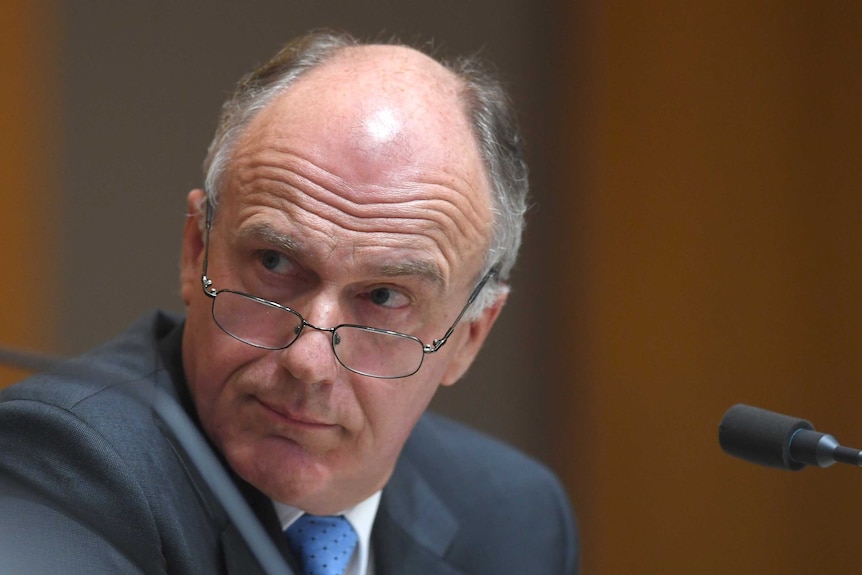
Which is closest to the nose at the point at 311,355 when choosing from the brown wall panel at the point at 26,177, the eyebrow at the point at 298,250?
the eyebrow at the point at 298,250

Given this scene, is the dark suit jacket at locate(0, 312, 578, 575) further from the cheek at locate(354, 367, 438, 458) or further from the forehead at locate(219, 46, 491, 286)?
the forehead at locate(219, 46, 491, 286)

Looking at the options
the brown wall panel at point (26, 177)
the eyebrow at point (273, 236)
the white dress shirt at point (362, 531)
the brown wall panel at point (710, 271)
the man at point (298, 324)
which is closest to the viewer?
the man at point (298, 324)

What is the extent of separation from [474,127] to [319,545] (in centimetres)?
71

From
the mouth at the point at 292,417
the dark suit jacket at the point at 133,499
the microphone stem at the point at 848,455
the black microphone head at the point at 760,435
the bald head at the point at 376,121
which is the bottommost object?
the dark suit jacket at the point at 133,499

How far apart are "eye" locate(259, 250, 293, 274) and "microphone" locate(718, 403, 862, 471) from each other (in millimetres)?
652

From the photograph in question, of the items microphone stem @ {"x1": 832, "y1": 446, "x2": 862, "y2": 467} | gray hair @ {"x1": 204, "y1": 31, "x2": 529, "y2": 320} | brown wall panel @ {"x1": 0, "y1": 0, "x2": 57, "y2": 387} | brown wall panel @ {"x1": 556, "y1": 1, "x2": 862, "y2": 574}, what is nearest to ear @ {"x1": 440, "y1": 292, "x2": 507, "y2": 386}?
gray hair @ {"x1": 204, "y1": 31, "x2": 529, "y2": 320}

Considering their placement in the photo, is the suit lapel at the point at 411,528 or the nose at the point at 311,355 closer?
the nose at the point at 311,355

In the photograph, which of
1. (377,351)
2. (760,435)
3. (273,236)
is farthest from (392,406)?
(760,435)

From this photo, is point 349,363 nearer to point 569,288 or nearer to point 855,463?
point 855,463

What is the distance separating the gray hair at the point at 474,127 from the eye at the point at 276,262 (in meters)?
0.15

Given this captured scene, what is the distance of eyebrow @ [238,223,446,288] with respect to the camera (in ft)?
5.38

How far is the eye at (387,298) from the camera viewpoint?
5.55ft

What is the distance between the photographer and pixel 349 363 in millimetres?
1672

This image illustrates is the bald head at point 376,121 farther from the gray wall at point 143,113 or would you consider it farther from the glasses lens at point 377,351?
the gray wall at point 143,113
